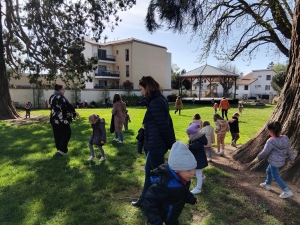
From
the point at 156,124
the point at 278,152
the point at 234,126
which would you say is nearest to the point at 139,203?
the point at 156,124

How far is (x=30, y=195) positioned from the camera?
12.9 feet

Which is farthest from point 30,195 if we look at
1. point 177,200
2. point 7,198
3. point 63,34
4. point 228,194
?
point 63,34

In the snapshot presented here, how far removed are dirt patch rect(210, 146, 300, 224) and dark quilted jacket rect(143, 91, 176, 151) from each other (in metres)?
1.77

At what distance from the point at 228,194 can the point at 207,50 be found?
21.1 ft

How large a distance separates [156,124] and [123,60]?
133 feet

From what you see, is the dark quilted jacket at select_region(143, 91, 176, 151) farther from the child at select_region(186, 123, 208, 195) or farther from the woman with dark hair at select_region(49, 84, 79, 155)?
the woman with dark hair at select_region(49, 84, 79, 155)

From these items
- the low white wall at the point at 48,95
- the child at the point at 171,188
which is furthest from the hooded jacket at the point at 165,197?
the low white wall at the point at 48,95

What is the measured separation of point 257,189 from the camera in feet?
13.7

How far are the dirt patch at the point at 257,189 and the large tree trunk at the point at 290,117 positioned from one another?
20 centimetres

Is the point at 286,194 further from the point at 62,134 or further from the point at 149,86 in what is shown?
the point at 62,134

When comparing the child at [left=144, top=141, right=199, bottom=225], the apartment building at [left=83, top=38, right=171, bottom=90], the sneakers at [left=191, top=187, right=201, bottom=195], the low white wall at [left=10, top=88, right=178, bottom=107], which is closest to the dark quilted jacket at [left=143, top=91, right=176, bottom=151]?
the child at [left=144, top=141, right=199, bottom=225]

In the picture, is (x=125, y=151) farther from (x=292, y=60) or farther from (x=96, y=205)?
(x=292, y=60)

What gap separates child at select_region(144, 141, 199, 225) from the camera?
217 centimetres

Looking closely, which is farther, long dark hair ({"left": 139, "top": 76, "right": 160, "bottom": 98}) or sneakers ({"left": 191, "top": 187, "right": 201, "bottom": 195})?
sneakers ({"left": 191, "top": 187, "right": 201, "bottom": 195})
